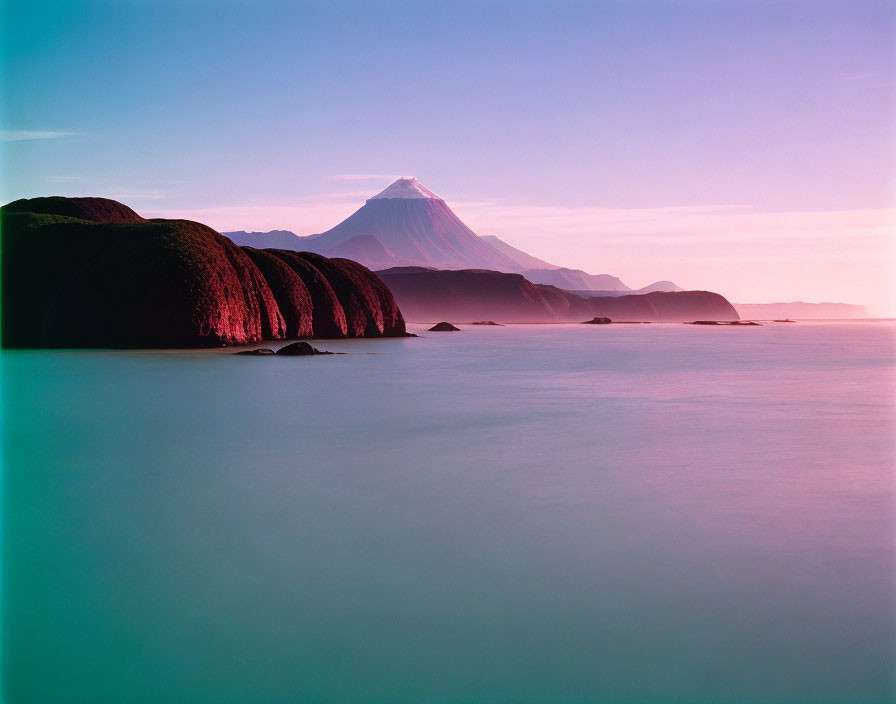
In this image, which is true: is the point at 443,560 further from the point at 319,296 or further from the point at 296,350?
the point at 319,296

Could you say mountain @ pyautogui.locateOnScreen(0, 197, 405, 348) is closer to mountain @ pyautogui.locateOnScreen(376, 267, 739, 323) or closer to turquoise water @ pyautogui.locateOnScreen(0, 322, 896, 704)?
turquoise water @ pyautogui.locateOnScreen(0, 322, 896, 704)

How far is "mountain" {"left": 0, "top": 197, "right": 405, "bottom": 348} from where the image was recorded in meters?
42.5

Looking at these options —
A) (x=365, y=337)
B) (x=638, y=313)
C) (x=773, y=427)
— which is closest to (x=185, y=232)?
(x=365, y=337)

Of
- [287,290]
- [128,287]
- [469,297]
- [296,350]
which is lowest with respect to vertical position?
[296,350]

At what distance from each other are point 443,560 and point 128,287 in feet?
129

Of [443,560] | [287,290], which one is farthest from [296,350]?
[443,560]

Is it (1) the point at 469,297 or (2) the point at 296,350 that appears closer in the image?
(2) the point at 296,350

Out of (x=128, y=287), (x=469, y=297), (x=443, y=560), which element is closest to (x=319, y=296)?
(x=128, y=287)

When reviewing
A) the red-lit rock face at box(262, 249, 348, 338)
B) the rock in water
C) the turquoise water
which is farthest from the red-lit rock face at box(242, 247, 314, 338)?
the turquoise water

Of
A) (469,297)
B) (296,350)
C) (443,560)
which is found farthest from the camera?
(469,297)

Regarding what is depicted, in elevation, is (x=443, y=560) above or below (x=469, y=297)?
below

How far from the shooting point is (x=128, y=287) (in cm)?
4228

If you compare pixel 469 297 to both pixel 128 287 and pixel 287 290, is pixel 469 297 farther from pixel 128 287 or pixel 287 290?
pixel 128 287

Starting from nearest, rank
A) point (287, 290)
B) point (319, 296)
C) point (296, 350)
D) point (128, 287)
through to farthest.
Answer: point (296, 350), point (128, 287), point (287, 290), point (319, 296)
